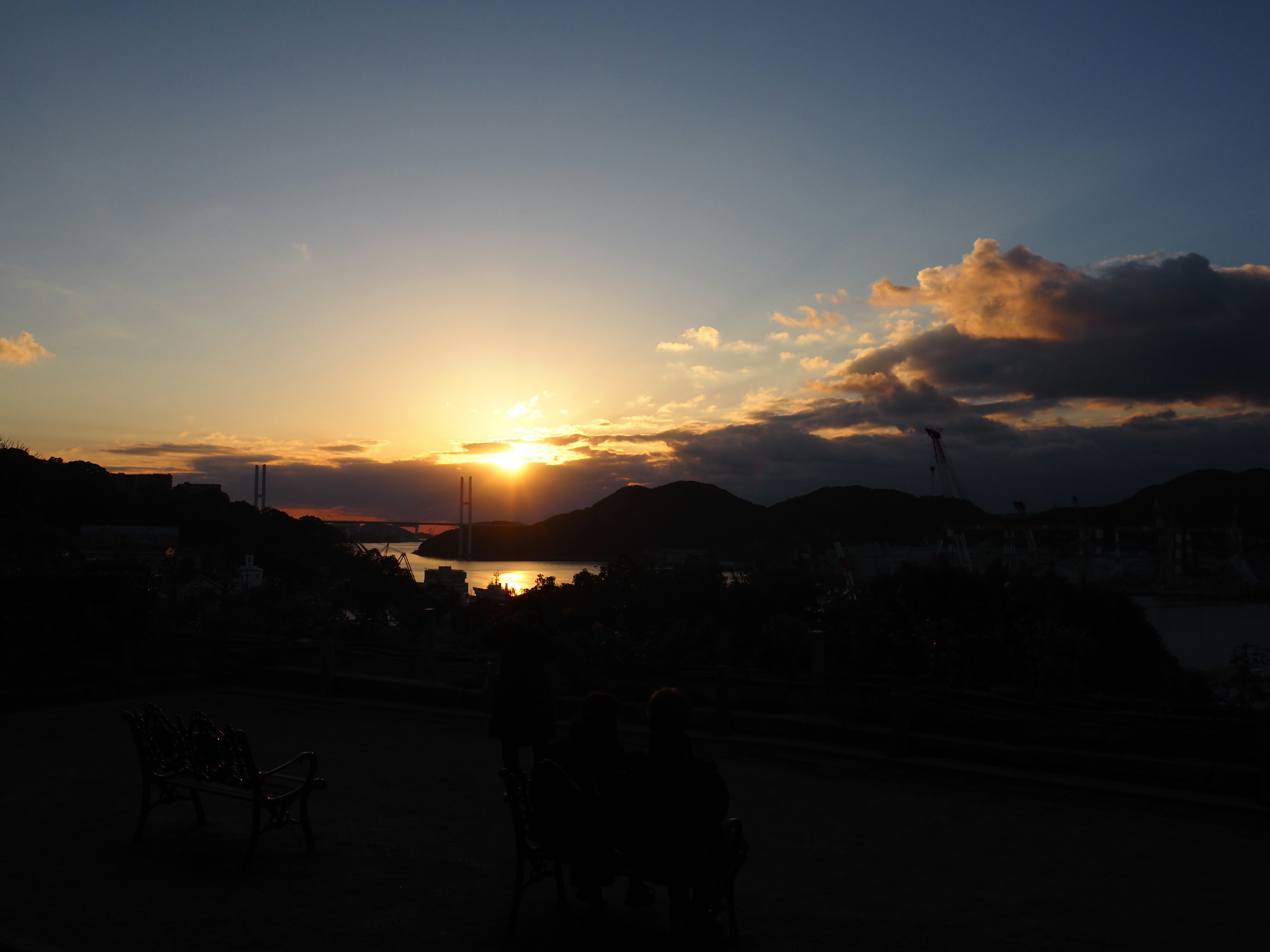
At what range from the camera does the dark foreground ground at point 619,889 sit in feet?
12.7

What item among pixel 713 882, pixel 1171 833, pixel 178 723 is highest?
pixel 178 723

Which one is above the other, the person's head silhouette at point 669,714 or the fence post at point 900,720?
the person's head silhouette at point 669,714

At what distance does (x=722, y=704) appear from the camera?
29.0 ft

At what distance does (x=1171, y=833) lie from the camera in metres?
5.81

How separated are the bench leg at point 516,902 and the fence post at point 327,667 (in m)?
8.27

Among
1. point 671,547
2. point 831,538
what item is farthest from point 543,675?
point 671,547

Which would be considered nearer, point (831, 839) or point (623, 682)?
point (831, 839)

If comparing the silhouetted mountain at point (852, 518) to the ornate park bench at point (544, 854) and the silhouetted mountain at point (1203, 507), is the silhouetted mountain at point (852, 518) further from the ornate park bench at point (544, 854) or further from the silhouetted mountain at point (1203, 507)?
the ornate park bench at point (544, 854)

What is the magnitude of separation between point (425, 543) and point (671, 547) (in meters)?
123

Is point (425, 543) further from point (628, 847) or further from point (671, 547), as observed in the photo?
point (628, 847)

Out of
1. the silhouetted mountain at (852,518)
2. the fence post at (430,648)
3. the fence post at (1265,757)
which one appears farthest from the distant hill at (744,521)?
the fence post at (1265,757)

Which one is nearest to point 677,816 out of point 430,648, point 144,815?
point 144,815

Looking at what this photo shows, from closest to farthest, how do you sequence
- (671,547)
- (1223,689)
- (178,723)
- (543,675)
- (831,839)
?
(178,723) < (831,839) < (543,675) < (1223,689) < (671,547)

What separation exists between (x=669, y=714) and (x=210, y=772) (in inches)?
116
